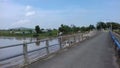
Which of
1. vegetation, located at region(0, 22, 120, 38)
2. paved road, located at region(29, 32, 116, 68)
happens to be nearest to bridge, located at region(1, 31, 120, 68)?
paved road, located at region(29, 32, 116, 68)

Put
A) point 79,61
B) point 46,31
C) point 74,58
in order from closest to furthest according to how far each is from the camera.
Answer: point 79,61, point 74,58, point 46,31

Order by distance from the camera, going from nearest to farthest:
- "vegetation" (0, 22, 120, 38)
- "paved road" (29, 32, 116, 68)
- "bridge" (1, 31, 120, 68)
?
"paved road" (29, 32, 116, 68) → "bridge" (1, 31, 120, 68) → "vegetation" (0, 22, 120, 38)

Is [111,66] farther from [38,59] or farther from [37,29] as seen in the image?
[37,29]

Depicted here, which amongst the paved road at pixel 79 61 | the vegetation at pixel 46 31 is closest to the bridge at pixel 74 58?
the paved road at pixel 79 61

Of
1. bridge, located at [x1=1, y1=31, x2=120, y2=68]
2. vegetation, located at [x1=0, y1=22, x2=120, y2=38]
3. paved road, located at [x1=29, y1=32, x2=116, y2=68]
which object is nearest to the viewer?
paved road, located at [x1=29, y1=32, x2=116, y2=68]

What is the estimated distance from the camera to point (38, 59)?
14.0 meters

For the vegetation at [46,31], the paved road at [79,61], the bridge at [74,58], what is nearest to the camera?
the paved road at [79,61]

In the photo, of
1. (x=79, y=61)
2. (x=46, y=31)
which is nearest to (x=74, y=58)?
(x=79, y=61)

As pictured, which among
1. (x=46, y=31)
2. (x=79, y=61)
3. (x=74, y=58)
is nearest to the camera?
(x=79, y=61)

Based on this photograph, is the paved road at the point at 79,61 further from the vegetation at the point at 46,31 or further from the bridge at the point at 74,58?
the vegetation at the point at 46,31

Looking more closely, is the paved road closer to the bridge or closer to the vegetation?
the bridge

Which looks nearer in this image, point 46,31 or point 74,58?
point 74,58

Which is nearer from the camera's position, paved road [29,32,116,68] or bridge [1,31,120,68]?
paved road [29,32,116,68]

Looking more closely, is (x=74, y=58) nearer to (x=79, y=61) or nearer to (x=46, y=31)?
(x=79, y=61)
